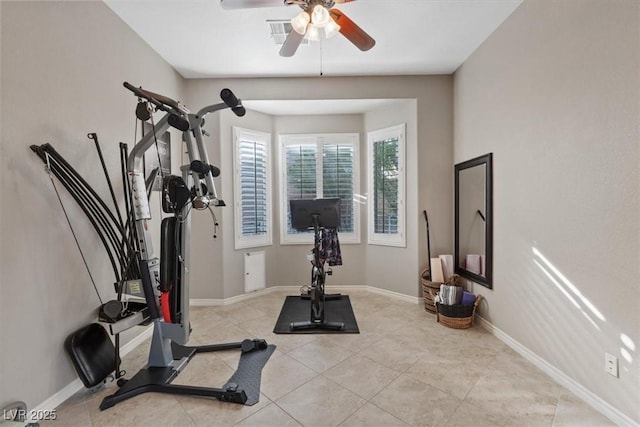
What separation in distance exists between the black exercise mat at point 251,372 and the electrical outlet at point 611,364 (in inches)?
89.3

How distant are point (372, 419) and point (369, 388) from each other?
0.29 metres

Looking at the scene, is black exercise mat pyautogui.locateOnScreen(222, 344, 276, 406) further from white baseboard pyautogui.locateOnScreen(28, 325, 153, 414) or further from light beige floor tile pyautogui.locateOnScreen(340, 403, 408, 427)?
white baseboard pyautogui.locateOnScreen(28, 325, 153, 414)

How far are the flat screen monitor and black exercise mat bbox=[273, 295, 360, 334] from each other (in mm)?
1106

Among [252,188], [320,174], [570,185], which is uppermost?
[320,174]

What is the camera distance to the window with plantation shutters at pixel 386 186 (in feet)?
12.5

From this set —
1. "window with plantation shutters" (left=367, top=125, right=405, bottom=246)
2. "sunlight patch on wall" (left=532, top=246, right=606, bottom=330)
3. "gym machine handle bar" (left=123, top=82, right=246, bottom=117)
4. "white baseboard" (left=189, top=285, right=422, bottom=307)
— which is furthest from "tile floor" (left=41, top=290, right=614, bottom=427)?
"gym machine handle bar" (left=123, top=82, right=246, bottom=117)

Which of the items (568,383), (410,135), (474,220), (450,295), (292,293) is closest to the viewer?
(568,383)

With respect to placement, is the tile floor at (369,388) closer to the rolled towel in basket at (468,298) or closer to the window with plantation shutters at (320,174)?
the rolled towel in basket at (468,298)

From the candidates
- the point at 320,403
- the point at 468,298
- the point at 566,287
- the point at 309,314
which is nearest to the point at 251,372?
the point at 320,403

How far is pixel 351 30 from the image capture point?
1.92 metres

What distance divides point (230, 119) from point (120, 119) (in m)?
1.46

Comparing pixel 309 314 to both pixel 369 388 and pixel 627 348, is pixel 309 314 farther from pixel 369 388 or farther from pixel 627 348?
pixel 627 348

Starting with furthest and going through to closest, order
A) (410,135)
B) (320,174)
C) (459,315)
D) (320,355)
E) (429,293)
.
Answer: (320,174) < (410,135) < (429,293) < (459,315) < (320,355)

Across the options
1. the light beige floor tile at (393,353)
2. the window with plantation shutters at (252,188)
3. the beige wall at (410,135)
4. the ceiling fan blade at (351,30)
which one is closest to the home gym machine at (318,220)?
the light beige floor tile at (393,353)
